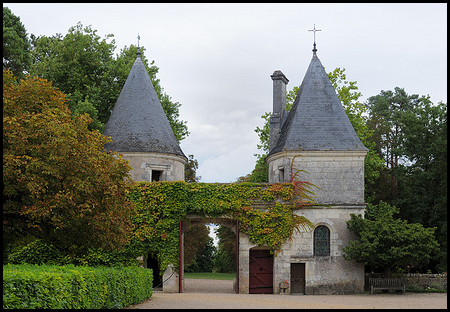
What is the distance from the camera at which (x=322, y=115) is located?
31047 mm

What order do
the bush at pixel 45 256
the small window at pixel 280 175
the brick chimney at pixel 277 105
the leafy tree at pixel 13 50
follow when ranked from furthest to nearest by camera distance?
the leafy tree at pixel 13 50 → the brick chimney at pixel 277 105 → the small window at pixel 280 175 → the bush at pixel 45 256

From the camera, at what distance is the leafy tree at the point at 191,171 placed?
156 ft

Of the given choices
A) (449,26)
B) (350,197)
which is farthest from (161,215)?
(449,26)

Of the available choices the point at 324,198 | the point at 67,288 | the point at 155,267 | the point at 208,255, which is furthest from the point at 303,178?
the point at 208,255

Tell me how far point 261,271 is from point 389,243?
6.31 m

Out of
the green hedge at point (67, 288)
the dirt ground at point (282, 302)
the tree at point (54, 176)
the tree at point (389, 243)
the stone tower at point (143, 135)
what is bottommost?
the dirt ground at point (282, 302)

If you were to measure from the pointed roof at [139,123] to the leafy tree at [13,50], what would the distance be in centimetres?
884

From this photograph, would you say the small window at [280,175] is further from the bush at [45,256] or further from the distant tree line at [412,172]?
the bush at [45,256]

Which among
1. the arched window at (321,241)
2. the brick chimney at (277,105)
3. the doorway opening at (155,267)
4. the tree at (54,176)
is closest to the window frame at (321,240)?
the arched window at (321,241)

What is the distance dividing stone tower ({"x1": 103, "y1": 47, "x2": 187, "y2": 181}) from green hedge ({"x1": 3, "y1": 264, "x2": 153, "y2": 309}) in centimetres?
1064

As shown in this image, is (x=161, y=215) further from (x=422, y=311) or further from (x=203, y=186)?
(x=422, y=311)

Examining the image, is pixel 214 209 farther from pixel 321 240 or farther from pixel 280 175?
pixel 321 240

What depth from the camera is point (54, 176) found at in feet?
57.3

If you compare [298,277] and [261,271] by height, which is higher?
[261,271]
